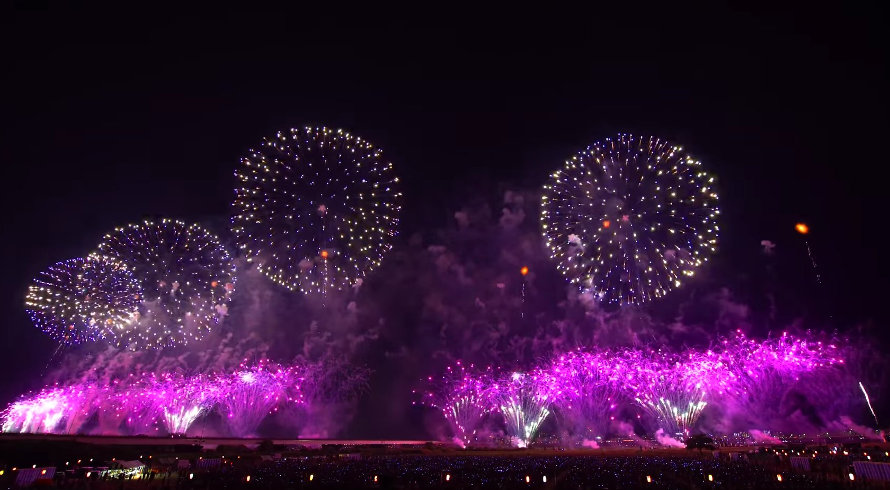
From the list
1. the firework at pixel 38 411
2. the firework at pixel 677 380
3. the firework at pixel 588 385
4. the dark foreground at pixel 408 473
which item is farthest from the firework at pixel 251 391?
the firework at pixel 677 380

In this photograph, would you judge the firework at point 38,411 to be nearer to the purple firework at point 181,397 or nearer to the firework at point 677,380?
the purple firework at point 181,397

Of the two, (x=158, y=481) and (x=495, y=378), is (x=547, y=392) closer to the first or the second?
(x=495, y=378)

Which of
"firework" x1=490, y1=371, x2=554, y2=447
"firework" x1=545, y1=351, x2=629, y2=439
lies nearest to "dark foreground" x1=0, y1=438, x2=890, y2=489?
"firework" x1=545, y1=351, x2=629, y2=439

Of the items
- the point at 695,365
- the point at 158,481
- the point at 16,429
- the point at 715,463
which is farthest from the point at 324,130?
the point at 16,429

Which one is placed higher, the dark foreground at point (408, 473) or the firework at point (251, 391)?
the firework at point (251, 391)

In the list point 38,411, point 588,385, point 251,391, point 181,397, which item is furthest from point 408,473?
point 38,411

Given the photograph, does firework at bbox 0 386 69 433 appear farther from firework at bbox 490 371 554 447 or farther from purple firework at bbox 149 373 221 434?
firework at bbox 490 371 554 447

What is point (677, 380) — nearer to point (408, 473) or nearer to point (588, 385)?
point (588, 385)
